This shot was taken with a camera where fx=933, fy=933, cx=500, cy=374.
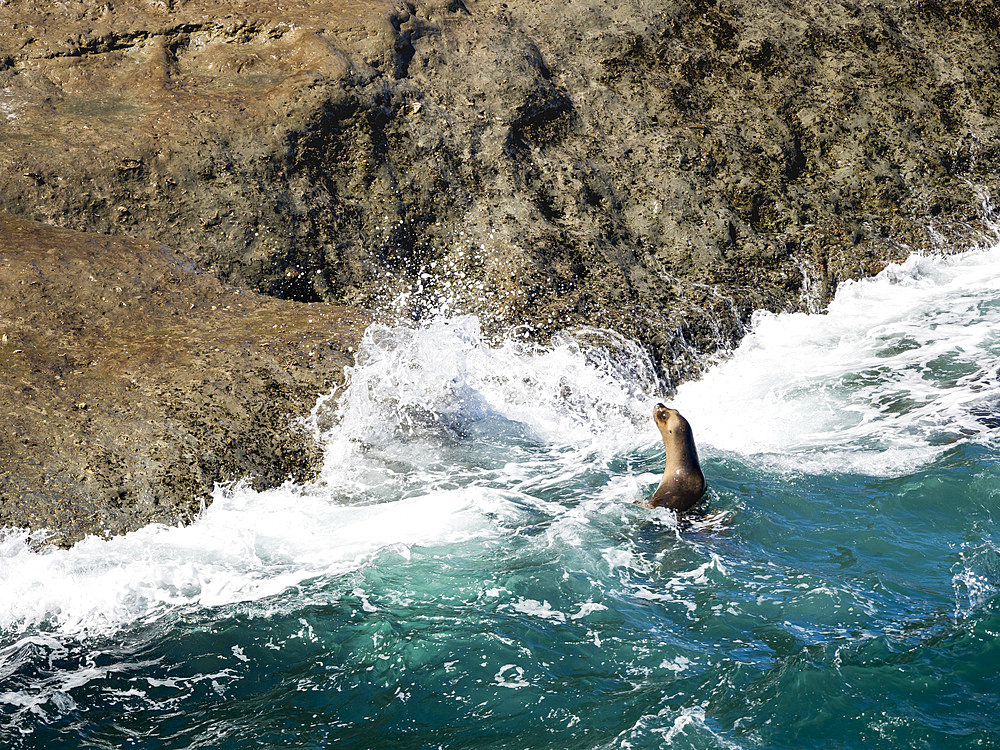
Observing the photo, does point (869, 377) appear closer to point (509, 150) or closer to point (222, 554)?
point (509, 150)

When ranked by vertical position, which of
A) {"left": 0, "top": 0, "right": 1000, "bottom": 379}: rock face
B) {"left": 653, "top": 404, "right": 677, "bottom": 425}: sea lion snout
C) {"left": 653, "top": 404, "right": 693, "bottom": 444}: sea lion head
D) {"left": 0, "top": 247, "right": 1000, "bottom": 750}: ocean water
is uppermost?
{"left": 0, "top": 0, "right": 1000, "bottom": 379}: rock face

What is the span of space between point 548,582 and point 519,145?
5.96 metres

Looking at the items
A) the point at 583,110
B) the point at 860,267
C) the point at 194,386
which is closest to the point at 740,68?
the point at 583,110

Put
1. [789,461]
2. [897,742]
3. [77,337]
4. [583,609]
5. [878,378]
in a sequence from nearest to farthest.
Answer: [897,742], [583,609], [789,461], [77,337], [878,378]

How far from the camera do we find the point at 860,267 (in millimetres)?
9984

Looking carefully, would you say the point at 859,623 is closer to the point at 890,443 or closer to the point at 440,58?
the point at 890,443

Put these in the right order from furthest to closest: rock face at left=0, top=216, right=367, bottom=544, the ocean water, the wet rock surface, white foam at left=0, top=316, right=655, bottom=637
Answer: the wet rock surface → rock face at left=0, top=216, right=367, bottom=544 → white foam at left=0, top=316, right=655, bottom=637 → the ocean water

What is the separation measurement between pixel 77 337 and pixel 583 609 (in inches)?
184

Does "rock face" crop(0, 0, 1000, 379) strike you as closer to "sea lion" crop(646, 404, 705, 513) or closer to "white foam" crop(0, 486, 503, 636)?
"sea lion" crop(646, 404, 705, 513)

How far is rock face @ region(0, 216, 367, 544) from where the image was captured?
20.7ft

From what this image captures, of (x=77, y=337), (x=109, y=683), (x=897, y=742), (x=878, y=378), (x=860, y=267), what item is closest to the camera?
(x=897, y=742)

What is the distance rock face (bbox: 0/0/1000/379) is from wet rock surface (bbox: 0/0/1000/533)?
0.03m

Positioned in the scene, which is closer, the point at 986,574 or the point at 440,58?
the point at 986,574

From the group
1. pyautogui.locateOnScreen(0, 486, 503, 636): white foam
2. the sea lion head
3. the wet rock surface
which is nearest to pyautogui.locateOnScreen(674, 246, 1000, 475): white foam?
the wet rock surface
